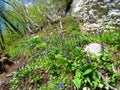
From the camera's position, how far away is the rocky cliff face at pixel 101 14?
26.3 ft

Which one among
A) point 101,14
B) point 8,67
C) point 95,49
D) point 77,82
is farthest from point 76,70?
point 101,14

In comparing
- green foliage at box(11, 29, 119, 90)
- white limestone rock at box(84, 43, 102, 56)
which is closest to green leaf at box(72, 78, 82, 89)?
green foliage at box(11, 29, 119, 90)

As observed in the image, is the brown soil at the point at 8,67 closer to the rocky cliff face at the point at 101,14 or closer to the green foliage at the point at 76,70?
the green foliage at the point at 76,70

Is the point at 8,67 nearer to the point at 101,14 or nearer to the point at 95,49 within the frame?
the point at 95,49

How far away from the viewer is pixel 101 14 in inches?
344

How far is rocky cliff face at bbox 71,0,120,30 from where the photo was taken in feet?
26.3

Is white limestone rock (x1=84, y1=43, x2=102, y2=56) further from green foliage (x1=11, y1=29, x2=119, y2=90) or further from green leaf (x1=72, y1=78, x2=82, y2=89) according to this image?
green leaf (x1=72, y1=78, x2=82, y2=89)

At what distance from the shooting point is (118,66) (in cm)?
400

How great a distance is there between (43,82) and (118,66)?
172cm

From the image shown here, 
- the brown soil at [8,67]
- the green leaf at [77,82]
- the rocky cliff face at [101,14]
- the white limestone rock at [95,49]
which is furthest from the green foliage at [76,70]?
the rocky cliff face at [101,14]

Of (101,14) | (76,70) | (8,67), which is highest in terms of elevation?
(76,70)

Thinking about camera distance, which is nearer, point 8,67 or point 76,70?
point 76,70

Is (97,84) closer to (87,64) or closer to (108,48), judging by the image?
(87,64)

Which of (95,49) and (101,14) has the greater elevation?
(95,49)
